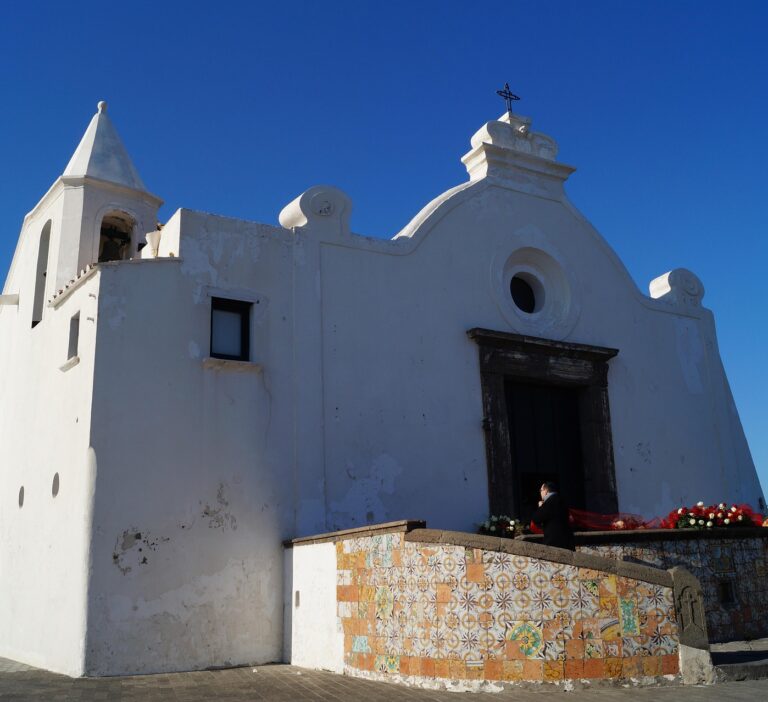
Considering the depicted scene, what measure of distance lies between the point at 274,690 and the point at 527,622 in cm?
278

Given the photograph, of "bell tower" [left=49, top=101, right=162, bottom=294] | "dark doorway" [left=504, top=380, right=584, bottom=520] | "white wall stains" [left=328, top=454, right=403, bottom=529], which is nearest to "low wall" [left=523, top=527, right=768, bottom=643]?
"white wall stains" [left=328, top=454, right=403, bottom=529]

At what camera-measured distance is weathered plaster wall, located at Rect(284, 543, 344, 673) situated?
9.98 metres

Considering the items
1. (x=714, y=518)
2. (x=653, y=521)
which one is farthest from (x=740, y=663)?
(x=653, y=521)

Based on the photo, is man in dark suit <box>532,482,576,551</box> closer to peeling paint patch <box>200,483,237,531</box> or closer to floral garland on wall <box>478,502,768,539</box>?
floral garland on wall <box>478,502,768,539</box>

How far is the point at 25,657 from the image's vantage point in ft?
39.3

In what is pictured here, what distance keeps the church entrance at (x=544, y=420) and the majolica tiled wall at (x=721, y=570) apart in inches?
113

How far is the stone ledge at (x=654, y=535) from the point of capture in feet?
35.5

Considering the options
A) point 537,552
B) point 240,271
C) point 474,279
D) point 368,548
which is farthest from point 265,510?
point 474,279

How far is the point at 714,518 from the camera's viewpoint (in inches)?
476

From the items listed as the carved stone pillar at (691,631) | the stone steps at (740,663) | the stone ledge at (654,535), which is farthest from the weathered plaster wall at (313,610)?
the stone steps at (740,663)

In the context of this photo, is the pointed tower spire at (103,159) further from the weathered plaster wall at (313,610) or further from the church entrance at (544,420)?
the weathered plaster wall at (313,610)

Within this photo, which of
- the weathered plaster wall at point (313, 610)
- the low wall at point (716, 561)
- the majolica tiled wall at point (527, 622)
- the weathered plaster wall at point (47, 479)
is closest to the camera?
the majolica tiled wall at point (527, 622)

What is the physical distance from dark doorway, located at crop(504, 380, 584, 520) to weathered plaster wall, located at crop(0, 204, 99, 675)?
22.7 ft

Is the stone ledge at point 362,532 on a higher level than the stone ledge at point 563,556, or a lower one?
higher
